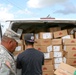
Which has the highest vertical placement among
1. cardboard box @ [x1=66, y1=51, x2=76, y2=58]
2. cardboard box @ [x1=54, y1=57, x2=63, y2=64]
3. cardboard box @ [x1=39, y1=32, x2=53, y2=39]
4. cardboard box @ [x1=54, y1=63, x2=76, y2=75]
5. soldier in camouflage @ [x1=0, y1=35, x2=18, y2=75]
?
cardboard box @ [x1=39, y1=32, x2=53, y2=39]

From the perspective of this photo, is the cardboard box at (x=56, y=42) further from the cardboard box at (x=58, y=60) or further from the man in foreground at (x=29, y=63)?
the man in foreground at (x=29, y=63)

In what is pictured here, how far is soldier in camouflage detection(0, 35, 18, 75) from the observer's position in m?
3.36

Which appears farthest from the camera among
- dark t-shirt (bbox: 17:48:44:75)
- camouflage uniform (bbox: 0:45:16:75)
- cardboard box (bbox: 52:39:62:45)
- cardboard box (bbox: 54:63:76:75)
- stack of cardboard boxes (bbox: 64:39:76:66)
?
cardboard box (bbox: 52:39:62:45)

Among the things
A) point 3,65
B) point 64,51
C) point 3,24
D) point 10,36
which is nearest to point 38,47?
point 64,51

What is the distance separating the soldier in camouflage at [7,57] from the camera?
11.0 ft

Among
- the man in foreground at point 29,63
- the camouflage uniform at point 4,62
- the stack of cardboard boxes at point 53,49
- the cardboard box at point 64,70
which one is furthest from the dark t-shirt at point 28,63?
the camouflage uniform at point 4,62

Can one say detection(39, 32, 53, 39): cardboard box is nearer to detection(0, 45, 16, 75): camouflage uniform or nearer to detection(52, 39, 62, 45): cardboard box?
detection(52, 39, 62, 45): cardboard box

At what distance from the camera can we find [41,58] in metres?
5.13

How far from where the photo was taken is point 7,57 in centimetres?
349

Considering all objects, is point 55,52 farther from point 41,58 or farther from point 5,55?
point 5,55

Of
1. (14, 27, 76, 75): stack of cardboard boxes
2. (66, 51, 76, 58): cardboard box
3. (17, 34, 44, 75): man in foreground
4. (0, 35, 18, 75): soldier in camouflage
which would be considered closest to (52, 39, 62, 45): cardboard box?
(14, 27, 76, 75): stack of cardboard boxes

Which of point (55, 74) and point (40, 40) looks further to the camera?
point (40, 40)

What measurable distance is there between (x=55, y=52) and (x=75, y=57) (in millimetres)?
406

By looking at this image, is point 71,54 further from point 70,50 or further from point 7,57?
point 7,57
